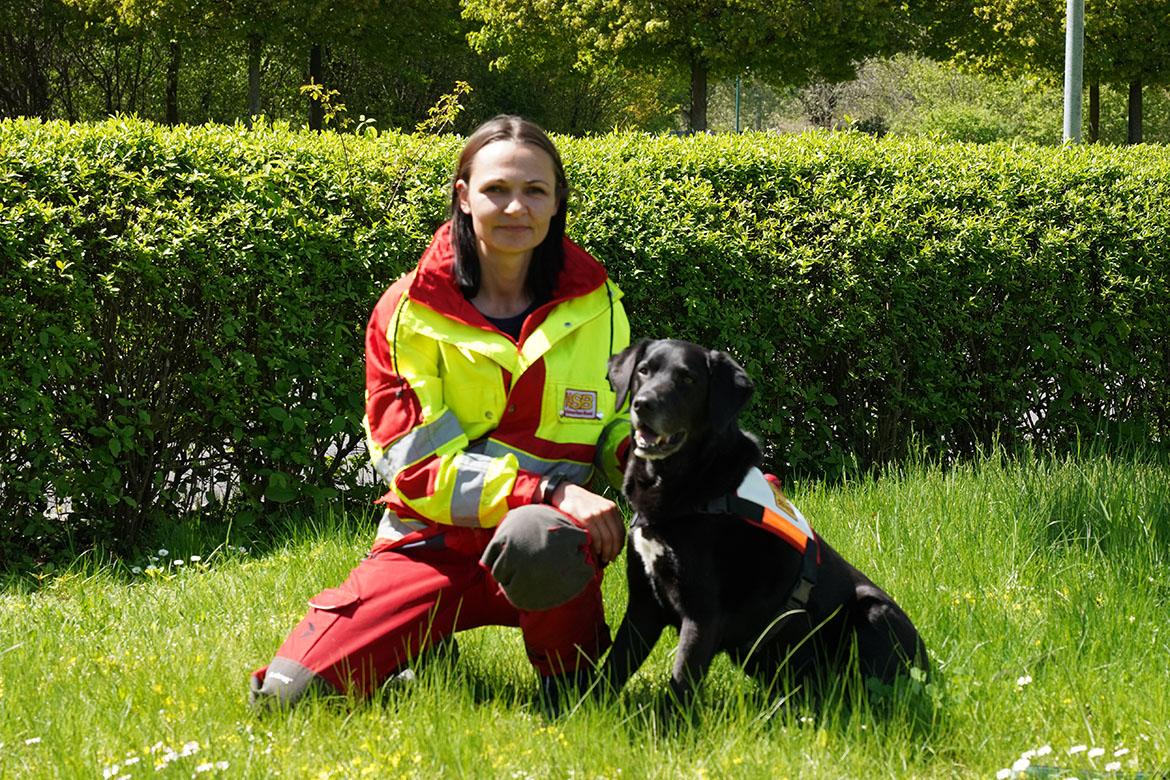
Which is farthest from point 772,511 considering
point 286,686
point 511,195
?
point 286,686

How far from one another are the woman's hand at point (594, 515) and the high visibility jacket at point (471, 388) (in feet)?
0.31

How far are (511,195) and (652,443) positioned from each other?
90cm

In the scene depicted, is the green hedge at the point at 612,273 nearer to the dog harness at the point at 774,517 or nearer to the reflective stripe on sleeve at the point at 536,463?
the reflective stripe on sleeve at the point at 536,463

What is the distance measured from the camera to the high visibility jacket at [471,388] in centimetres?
316

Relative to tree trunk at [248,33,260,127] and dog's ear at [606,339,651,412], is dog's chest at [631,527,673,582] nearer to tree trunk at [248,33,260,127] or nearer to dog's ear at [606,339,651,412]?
dog's ear at [606,339,651,412]

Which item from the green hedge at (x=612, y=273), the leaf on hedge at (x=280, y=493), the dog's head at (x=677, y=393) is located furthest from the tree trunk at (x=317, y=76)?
the dog's head at (x=677, y=393)

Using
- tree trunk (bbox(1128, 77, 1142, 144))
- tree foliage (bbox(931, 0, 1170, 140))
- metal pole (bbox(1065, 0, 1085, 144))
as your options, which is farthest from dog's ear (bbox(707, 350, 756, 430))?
tree trunk (bbox(1128, 77, 1142, 144))

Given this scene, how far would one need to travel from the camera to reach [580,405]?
3.30m

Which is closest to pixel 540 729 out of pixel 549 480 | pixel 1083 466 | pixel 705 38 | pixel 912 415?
pixel 549 480

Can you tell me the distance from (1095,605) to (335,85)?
30.1 m

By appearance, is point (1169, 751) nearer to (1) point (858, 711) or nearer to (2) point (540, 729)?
(1) point (858, 711)

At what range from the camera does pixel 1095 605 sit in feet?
12.2

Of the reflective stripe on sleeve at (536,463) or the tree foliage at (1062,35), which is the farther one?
the tree foliage at (1062,35)

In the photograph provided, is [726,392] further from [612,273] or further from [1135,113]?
[1135,113]
